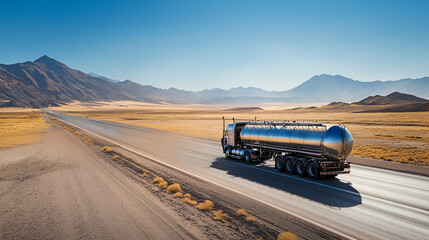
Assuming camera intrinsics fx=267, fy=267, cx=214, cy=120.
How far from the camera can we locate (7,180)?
647 inches

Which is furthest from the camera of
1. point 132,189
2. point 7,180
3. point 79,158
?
point 79,158

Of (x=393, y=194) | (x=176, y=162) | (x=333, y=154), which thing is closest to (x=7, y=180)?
(x=176, y=162)

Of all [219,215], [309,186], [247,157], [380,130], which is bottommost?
[380,130]

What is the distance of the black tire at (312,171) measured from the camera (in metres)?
15.6

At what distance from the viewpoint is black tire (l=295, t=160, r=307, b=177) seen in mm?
16531

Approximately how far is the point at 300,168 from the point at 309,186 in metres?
2.56

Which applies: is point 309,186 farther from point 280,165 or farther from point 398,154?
point 398,154

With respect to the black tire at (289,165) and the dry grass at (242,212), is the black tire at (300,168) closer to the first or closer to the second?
the black tire at (289,165)

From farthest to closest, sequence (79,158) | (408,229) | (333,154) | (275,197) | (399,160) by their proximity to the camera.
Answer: (79,158) < (399,160) < (333,154) < (275,197) < (408,229)

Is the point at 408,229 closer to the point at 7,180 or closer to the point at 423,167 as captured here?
the point at 423,167

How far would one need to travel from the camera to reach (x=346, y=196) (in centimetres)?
1262

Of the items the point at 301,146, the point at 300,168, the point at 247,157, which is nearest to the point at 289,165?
the point at 300,168

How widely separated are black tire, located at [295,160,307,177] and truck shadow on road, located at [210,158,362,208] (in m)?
0.43

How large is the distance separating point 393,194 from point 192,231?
1002 centimetres
